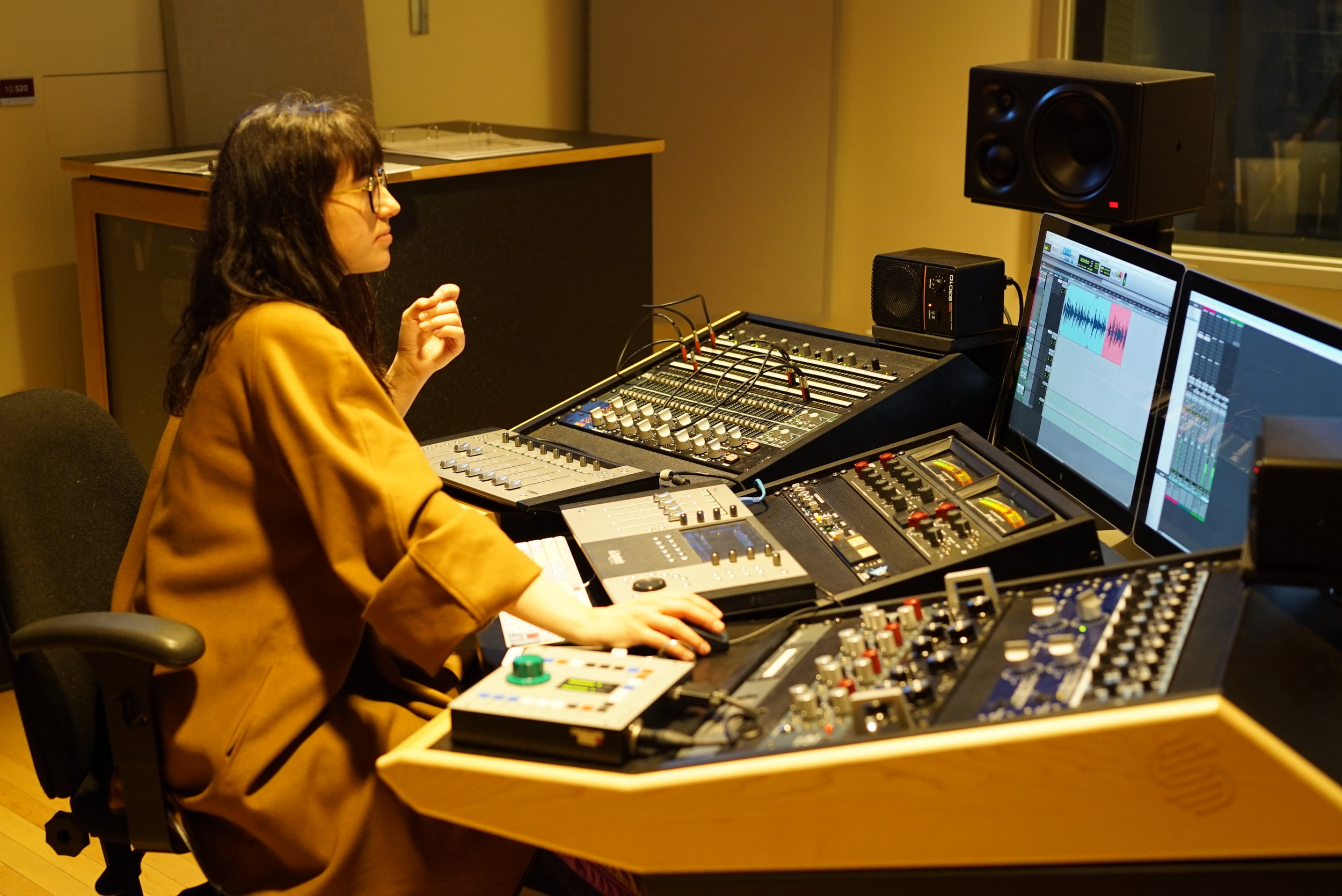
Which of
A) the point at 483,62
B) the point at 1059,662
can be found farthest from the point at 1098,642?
the point at 483,62

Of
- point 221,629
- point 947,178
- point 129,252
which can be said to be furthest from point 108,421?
point 947,178

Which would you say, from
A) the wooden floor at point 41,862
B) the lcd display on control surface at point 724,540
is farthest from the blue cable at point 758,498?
the wooden floor at point 41,862

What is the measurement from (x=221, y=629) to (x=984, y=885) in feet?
3.01

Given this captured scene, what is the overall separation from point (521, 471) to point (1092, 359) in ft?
2.94

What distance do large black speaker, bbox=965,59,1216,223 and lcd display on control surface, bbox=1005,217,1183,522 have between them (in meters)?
0.18

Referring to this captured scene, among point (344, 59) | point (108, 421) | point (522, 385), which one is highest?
point (344, 59)

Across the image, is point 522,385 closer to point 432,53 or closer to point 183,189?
point 183,189

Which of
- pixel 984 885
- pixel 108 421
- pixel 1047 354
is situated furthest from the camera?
pixel 1047 354

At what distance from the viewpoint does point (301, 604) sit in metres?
1.50

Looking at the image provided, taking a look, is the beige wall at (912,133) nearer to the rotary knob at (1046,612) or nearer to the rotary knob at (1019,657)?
the rotary knob at (1046,612)

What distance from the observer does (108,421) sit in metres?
1.78

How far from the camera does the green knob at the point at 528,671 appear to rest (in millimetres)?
1239

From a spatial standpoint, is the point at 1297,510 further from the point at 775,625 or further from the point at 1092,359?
the point at 1092,359

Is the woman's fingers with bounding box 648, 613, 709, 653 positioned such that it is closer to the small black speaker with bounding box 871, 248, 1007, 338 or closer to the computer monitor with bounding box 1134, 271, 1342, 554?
the computer monitor with bounding box 1134, 271, 1342, 554
